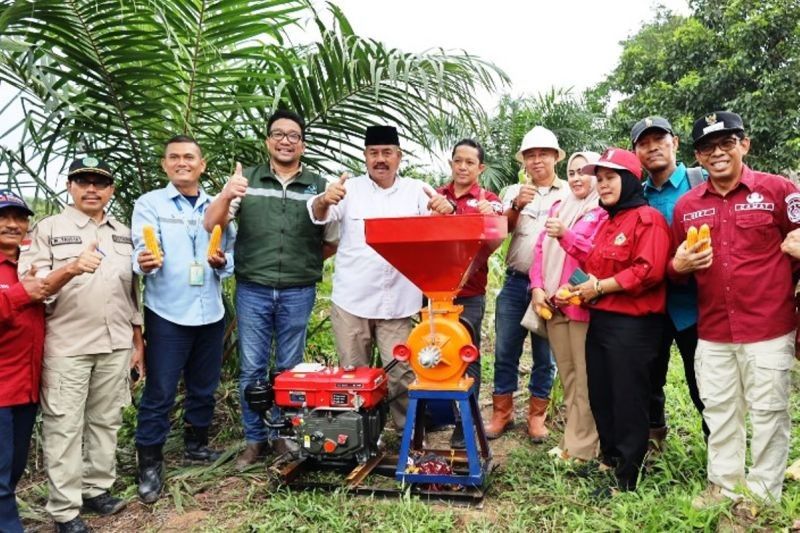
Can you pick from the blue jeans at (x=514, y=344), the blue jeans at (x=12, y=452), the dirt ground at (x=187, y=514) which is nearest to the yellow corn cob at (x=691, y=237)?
the blue jeans at (x=514, y=344)

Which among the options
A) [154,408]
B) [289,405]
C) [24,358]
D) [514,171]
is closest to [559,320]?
[289,405]

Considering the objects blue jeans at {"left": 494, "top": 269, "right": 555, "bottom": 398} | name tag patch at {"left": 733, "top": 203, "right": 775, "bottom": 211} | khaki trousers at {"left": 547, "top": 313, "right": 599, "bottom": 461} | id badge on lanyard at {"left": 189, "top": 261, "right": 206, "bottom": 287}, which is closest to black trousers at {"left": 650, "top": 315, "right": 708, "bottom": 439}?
khaki trousers at {"left": 547, "top": 313, "right": 599, "bottom": 461}

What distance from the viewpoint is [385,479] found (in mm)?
3553

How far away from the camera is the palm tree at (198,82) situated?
329 cm

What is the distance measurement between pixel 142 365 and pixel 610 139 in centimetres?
1029

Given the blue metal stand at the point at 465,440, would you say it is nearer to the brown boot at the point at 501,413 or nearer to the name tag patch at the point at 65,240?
the brown boot at the point at 501,413

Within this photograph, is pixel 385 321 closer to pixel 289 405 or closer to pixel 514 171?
pixel 289 405

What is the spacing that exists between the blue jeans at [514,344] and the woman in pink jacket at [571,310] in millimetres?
385

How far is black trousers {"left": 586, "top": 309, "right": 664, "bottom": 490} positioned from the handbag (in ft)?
1.99

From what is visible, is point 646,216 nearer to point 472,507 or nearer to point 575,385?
point 575,385

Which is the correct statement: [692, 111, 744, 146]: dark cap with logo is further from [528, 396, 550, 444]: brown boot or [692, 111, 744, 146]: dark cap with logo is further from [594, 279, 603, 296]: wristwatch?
[528, 396, 550, 444]: brown boot

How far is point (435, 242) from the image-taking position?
303cm

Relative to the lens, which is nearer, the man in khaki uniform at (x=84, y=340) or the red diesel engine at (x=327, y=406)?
the man in khaki uniform at (x=84, y=340)

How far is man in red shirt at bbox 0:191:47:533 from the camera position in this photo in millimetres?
2711
